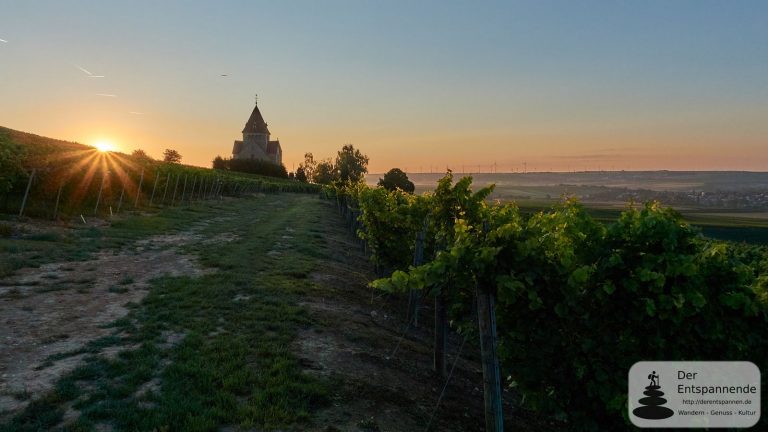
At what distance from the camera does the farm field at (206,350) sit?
5.61 meters

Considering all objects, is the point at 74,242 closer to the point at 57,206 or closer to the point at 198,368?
the point at 57,206

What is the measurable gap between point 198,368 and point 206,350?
77 centimetres

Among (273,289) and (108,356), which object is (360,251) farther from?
(108,356)

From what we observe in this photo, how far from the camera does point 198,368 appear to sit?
6.66m

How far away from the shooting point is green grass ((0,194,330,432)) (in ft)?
17.7

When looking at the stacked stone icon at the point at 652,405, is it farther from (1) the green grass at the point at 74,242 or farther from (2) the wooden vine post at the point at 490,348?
(1) the green grass at the point at 74,242

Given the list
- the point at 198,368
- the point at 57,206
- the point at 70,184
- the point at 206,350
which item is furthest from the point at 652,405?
the point at 70,184

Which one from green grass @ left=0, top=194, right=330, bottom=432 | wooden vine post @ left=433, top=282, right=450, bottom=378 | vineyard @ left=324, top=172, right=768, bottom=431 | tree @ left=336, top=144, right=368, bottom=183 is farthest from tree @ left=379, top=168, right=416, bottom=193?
vineyard @ left=324, top=172, right=768, bottom=431

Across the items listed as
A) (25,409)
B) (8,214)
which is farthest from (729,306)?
(8,214)

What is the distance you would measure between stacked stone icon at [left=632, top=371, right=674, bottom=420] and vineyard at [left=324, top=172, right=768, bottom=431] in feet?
0.80

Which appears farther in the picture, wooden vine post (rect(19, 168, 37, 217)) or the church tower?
the church tower

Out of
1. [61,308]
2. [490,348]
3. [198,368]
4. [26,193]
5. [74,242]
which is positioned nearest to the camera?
[490,348]

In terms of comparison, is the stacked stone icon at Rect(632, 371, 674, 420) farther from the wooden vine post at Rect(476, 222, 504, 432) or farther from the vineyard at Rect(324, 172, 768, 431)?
the wooden vine post at Rect(476, 222, 504, 432)

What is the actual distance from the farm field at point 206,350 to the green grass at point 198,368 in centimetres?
2
